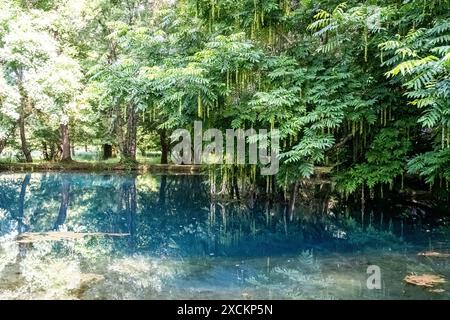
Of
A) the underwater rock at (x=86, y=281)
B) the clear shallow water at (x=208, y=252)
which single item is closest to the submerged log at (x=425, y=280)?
the clear shallow water at (x=208, y=252)

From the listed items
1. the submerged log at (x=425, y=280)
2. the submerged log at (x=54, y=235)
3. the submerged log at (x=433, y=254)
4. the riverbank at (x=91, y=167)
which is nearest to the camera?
the submerged log at (x=425, y=280)

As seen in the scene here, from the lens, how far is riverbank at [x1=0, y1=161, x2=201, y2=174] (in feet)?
76.5

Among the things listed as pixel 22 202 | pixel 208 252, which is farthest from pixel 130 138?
pixel 208 252

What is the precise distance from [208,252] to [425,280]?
3.96 metres

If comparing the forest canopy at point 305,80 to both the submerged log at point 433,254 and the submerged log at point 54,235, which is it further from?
the submerged log at point 54,235

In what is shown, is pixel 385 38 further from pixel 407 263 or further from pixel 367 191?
pixel 367 191

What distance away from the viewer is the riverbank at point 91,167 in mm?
23312

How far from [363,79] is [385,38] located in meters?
1.27

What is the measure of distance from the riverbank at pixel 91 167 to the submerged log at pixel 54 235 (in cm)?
1412

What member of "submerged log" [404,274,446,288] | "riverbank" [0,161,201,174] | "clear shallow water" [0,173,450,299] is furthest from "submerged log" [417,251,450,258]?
"riverbank" [0,161,201,174]

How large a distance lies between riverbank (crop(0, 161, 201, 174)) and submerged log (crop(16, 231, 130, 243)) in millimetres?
14125

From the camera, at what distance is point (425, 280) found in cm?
645

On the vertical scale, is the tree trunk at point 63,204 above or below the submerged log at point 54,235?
above

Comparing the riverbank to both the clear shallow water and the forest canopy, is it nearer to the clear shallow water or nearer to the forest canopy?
the clear shallow water
